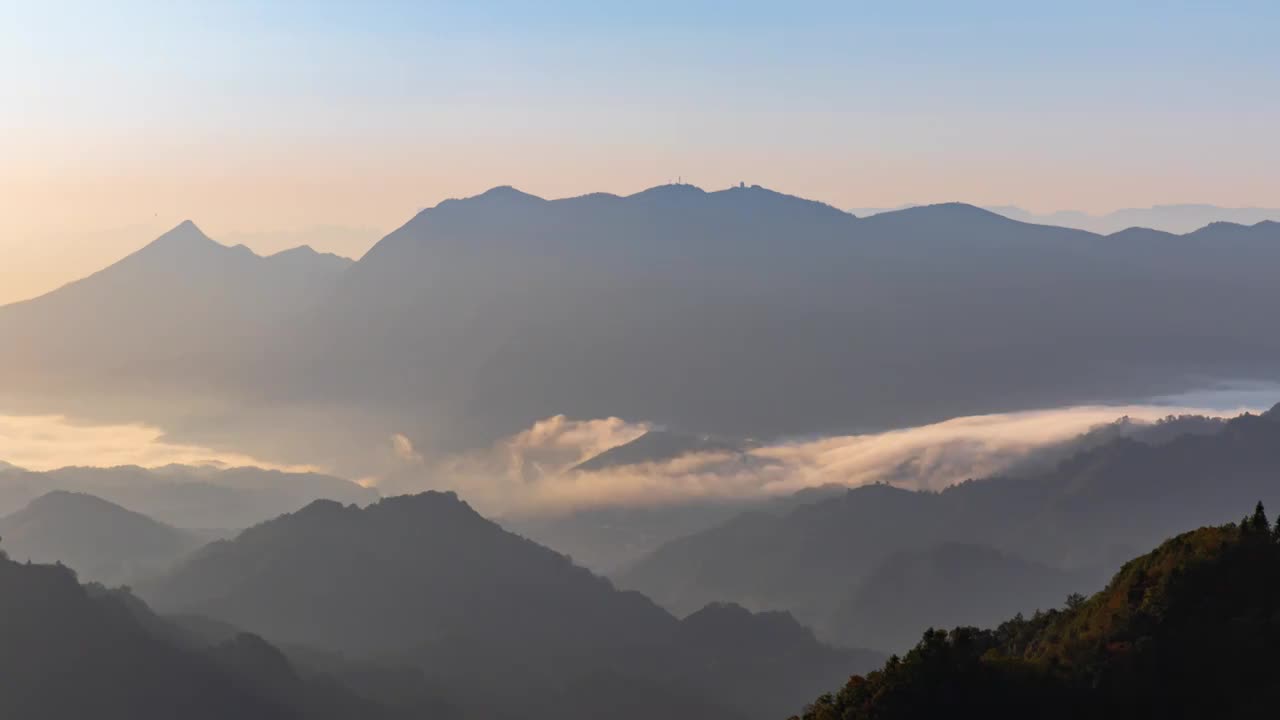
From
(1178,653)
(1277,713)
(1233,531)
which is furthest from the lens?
(1233,531)

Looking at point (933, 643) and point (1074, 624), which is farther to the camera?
point (1074, 624)

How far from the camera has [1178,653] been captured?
14662 cm

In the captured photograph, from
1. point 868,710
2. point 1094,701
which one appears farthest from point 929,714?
point 1094,701

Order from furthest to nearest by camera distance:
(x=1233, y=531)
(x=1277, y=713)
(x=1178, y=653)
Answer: (x=1233, y=531) → (x=1178, y=653) → (x=1277, y=713)

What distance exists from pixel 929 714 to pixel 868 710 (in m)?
5.94

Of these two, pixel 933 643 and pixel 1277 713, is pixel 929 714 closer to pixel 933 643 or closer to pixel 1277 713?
pixel 933 643

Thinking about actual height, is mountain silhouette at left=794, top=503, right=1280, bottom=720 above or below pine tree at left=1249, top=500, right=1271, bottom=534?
below

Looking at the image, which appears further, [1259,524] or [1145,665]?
[1259,524]

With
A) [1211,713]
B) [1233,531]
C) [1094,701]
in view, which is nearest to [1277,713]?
[1211,713]

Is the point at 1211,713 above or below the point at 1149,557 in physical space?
below

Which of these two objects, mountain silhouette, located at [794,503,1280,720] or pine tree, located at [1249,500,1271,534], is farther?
pine tree, located at [1249,500,1271,534]

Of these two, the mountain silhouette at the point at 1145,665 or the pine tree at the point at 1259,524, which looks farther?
the pine tree at the point at 1259,524

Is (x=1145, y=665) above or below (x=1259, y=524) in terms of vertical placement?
below

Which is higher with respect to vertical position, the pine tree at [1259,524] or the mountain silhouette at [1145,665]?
the pine tree at [1259,524]
